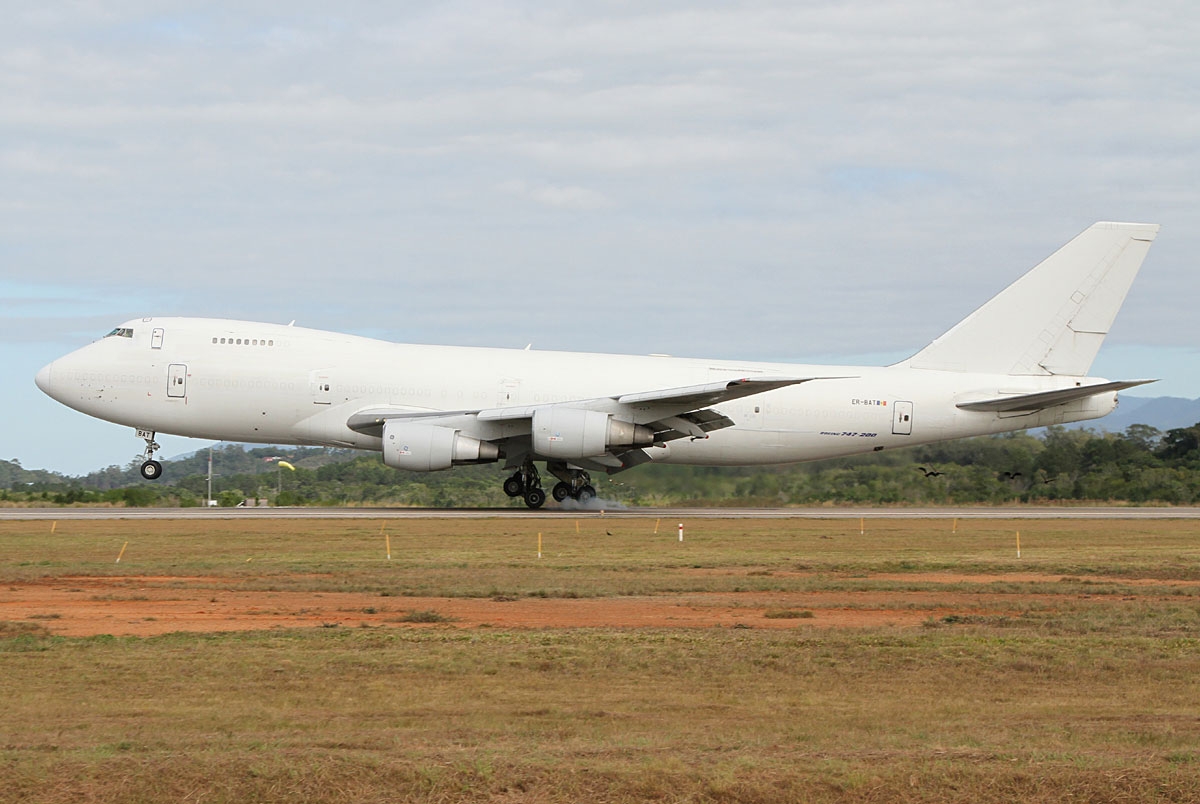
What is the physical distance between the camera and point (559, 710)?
10242 mm

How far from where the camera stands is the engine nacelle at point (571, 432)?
33.9 metres

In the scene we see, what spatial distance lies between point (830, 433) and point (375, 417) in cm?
1319

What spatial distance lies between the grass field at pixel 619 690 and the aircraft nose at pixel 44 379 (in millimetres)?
15881

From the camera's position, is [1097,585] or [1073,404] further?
[1073,404]

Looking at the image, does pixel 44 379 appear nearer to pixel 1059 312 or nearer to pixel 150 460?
pixel 150 460

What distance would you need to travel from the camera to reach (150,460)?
36875mm

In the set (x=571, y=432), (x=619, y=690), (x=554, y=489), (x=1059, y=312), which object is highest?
(x=1059, y=312)

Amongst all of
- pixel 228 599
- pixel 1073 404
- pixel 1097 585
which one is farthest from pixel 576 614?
pixel 1073 404

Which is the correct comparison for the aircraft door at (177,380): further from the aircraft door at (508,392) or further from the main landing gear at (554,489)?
the main landing gear at (554,489)

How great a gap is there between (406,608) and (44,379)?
2430 cm

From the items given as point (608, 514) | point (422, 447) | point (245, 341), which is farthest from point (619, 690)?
point (245, 341)

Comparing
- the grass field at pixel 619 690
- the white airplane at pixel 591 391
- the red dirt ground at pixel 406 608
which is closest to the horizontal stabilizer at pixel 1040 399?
the white airplane at pixel 591 391

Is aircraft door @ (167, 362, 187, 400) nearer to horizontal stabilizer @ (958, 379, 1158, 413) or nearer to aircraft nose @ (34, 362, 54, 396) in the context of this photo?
aircraft nose @ (34, 362, 54, 396)

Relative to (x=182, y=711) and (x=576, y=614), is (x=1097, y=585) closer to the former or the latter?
(x=576, y=614)
